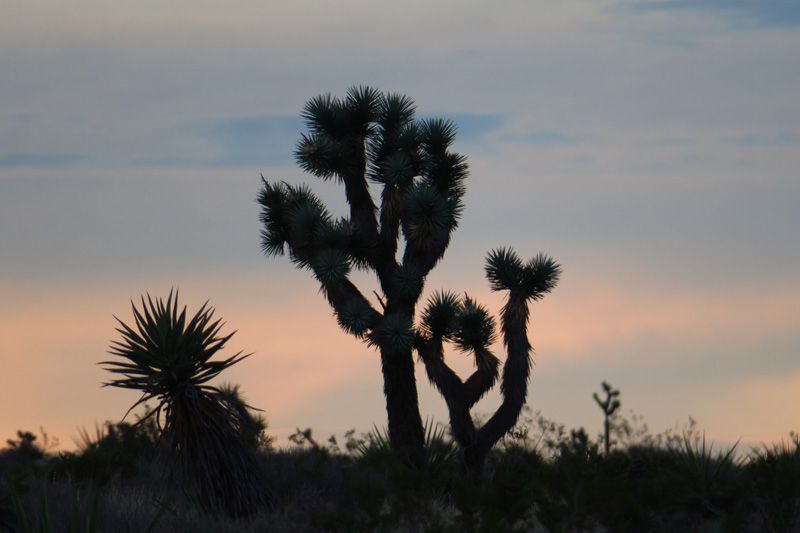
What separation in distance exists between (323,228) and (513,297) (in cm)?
397

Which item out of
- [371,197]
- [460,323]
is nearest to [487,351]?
[460,323]

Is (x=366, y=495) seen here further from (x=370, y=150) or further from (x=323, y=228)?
(x=370, y=150)

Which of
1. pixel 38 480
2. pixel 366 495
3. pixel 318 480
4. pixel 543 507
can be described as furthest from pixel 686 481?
pixel 38 480

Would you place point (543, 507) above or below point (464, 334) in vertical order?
below

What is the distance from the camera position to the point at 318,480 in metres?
15.8

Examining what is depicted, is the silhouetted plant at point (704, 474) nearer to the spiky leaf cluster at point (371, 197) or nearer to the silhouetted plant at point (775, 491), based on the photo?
the silhouetted plant at point (775, 491)

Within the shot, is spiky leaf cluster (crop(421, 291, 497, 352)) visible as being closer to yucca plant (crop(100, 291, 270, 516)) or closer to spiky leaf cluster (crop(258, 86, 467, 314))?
spiky leaf cluster (crop(258, 86, 467, 314))

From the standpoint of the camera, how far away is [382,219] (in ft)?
60.2

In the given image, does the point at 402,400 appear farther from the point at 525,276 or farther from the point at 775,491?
the point at 775,491

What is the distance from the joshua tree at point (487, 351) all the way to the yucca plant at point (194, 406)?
15.4 feet

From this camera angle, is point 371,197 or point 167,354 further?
point 371,197

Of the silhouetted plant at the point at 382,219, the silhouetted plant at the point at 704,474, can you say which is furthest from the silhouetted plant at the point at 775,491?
the silhouetted plant at the point at 382,219

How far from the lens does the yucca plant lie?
509 inches

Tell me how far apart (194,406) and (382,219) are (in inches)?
266
